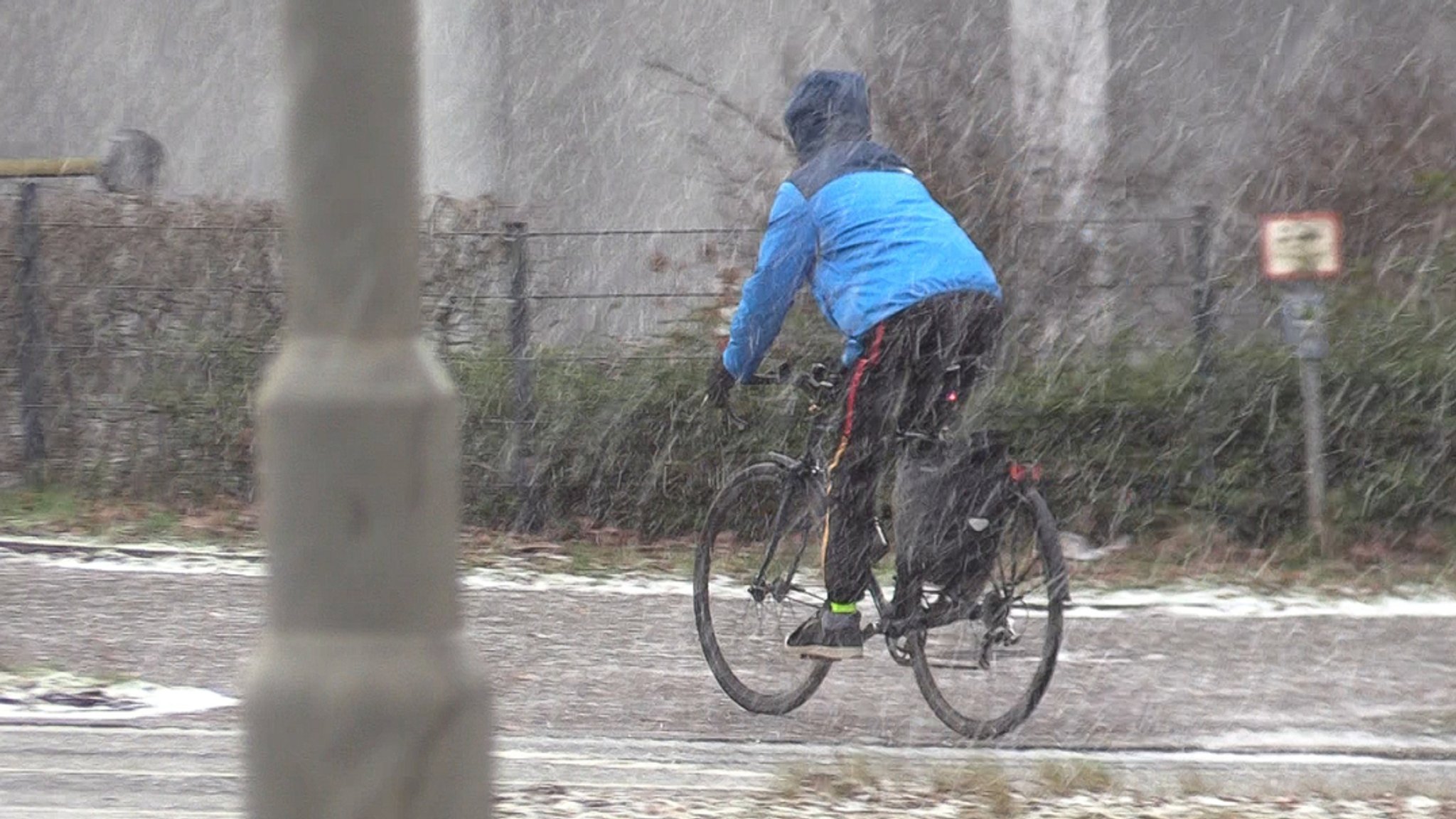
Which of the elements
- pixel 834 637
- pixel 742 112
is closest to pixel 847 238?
pixel 834 637

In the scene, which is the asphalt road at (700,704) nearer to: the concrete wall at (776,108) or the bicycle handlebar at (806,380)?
the bicycle handlebar at (806,380)

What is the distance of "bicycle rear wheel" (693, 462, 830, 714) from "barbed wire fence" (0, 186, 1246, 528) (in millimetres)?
4181

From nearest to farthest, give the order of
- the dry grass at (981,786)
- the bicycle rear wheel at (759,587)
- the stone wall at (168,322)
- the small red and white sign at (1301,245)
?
the dry grass at (981,786), the bicycle rear wheel at (759,587), the small red and white sign at (1301,245), the stone wall at (168,322)

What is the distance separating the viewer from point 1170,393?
11.2 m

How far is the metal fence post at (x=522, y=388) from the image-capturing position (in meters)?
11.6

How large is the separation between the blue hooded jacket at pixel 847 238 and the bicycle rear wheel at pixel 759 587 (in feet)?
1.55

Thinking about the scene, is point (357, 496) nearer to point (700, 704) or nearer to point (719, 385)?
point (719, 385)

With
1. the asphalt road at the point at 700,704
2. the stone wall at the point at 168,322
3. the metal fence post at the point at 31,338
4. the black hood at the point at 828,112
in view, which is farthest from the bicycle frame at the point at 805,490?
the metal fence post at the point at 31,338

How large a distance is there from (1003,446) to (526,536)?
203 inches

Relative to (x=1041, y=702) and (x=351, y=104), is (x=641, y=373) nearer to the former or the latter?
(x=1041, y=702)

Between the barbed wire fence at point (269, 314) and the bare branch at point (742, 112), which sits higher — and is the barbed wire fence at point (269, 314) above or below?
below

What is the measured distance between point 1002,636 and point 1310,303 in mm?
4594

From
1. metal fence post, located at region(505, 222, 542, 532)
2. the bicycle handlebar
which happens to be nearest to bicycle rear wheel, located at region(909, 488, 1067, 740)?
the bicycle handlebar

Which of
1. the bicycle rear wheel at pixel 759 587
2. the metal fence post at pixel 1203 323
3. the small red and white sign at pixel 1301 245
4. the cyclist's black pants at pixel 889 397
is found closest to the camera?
the cyclist's black pants at pixel 889 397
